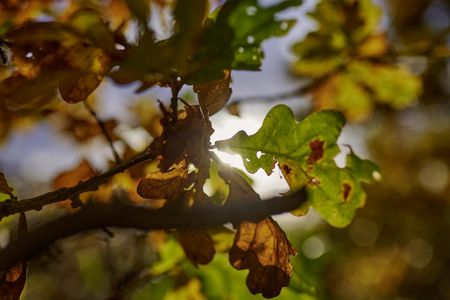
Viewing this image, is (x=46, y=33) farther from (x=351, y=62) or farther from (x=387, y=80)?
(x=387, y=80)

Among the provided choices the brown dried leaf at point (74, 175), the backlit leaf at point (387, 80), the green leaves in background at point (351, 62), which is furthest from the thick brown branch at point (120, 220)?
the backlit leaf at point (387, 80)

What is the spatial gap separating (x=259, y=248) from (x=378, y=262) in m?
5.26

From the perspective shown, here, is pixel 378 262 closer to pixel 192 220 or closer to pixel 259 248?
pixel 259 248

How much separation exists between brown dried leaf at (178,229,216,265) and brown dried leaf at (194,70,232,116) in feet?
0.91

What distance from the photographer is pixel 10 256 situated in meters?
0.41

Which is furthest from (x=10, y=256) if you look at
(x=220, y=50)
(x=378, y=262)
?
(x=378, y=262)

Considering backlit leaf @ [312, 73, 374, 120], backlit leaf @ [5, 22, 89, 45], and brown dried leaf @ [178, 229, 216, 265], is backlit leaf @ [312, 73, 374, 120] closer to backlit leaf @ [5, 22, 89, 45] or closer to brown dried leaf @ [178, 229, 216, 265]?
brown dried leaf @ [178, 229, 216, 265]

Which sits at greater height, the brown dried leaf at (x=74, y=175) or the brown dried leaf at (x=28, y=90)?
the brown dried leaf at (x=28, y=90)

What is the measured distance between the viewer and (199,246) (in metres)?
1.16

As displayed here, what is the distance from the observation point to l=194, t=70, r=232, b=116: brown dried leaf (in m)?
0.98

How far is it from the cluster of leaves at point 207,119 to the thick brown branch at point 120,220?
278mm

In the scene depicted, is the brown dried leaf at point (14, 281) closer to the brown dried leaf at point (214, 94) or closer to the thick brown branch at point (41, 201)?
the thick brown branch at point (41, 201)

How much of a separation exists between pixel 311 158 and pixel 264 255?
21 cm

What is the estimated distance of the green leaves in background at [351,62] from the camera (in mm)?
1927
